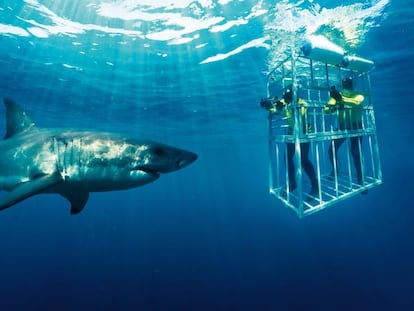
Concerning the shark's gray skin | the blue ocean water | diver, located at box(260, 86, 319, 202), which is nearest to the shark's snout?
the shark's gray skin

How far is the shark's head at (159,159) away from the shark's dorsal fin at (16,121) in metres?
2.58

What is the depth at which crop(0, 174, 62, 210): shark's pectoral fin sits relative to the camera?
109 inches

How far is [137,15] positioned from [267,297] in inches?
573

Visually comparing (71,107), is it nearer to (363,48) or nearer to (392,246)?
(363,48)

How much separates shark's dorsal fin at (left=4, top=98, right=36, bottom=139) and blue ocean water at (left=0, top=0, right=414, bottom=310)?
727 cm

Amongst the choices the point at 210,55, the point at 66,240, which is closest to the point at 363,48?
the point at 210,55

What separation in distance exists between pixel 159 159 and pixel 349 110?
6994 millimetres

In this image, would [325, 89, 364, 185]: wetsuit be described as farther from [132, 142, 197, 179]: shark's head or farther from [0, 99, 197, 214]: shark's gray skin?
[0, 99, 197, 214]: shark's gray skin

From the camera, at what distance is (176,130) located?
33719 mm

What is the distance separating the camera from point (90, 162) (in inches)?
135

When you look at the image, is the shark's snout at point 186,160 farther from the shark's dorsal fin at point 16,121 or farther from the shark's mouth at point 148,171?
the shark's dorsal fin at point 16,121

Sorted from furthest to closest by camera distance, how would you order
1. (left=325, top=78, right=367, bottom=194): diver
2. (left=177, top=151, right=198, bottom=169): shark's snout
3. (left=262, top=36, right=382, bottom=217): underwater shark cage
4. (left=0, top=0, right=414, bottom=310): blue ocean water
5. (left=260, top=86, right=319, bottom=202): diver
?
(left=0, top=0, right=414, bottom=310): blue ocean water → (left=260, top=86, right=319, bottom=202): diver → (left=325, top=78, right=367, bottom=194): diver → (left=262, top=36, right=382, bottom=217): underwater shark cage → (left=177, top=151, right=198, bottom=169): shark's snout

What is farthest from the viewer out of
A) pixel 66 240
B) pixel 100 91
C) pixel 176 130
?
pixel 176 130

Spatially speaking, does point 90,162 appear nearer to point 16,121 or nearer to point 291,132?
point 16,121
